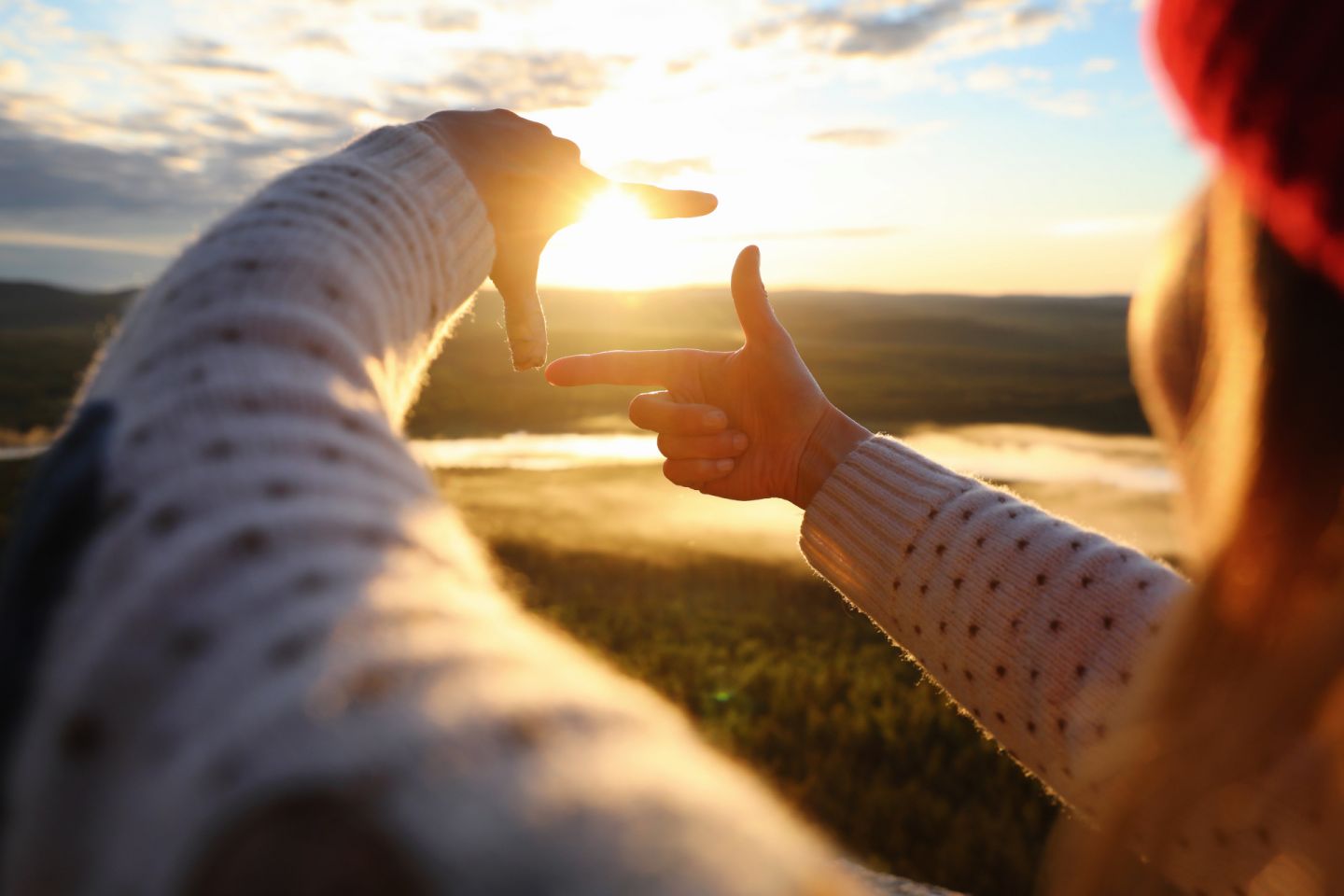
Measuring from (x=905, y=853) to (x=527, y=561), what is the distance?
6063 millimetres

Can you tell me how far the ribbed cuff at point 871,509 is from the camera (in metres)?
2.07

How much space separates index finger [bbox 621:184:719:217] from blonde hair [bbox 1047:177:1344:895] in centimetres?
127

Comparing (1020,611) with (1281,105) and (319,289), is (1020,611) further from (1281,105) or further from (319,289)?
(319,289)

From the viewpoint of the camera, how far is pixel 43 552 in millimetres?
617

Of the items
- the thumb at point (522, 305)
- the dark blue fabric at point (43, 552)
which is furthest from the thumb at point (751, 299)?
the dark blue fabric at point (43, 552)

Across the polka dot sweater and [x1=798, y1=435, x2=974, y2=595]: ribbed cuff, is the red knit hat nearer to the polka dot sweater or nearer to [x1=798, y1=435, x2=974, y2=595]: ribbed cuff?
the polka dot sweater

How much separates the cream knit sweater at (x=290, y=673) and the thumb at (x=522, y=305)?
104 centimetres

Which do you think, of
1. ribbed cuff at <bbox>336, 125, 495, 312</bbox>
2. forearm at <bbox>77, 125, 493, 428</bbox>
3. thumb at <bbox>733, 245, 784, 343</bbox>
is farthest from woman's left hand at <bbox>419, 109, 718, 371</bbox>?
thumb at <bbox>733, 245, 784, 343</bbox>

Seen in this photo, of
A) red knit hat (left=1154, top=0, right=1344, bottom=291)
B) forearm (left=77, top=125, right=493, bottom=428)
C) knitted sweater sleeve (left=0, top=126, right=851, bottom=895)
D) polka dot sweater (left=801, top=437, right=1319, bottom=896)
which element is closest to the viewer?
knitted sweater sleeve (left=0, top=126, right=851, bottom=895)

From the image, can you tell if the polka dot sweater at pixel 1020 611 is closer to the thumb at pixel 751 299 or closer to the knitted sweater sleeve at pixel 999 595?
the knitted sweater sleeve at pixel 999 595

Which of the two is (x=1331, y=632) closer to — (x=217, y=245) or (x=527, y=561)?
(x=217, y=245)

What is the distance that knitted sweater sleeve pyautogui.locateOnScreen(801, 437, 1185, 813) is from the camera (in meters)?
1.67

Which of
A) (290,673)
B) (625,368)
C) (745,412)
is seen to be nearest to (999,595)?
(745,412)

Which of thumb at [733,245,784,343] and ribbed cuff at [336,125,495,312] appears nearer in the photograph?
ribbed cuff at [336,125,495,312]
